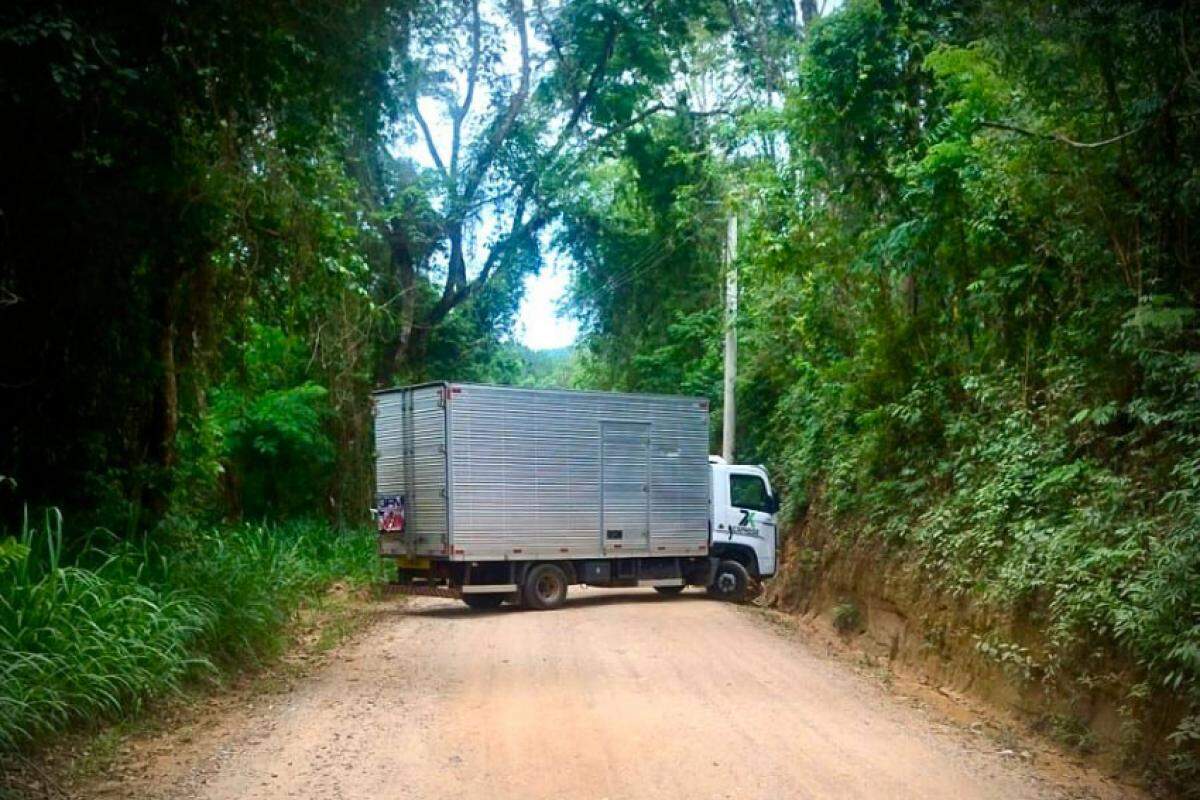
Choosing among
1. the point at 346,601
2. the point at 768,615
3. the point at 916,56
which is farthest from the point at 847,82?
the point at 346,601

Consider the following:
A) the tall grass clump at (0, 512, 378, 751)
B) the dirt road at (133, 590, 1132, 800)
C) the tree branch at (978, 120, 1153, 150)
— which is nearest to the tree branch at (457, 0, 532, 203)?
the tall grass clump at (0, 512, 378, 751)

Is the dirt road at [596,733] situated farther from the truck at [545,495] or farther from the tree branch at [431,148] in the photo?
the tree branch at [431,148]

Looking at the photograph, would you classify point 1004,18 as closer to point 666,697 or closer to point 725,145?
point 666,697

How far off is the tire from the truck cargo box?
995 millimetres

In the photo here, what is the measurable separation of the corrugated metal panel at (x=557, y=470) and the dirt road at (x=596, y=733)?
12.1ft

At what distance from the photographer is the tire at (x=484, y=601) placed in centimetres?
1805

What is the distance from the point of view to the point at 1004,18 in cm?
1140

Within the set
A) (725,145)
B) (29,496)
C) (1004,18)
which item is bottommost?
(29,496)

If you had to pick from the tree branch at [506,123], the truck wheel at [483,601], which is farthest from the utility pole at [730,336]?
the truck wheel at [483,601]

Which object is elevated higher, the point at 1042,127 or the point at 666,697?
the point at 1042,127

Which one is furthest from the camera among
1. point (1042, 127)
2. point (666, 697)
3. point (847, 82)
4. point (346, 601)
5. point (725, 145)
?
point (725, 145)

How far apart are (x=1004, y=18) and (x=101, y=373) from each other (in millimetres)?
10023

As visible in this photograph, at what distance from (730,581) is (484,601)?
4.62 meters

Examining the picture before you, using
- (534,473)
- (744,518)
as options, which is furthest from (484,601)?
(744,518)
